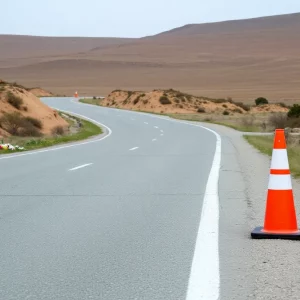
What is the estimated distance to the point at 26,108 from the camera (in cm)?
4159

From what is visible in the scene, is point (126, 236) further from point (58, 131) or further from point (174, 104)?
point (174, 104)

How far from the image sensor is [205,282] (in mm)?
5445

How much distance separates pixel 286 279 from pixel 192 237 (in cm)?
191

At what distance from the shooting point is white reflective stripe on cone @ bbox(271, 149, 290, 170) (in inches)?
305

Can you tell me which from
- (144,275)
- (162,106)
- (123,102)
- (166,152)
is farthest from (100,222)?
(123,102)

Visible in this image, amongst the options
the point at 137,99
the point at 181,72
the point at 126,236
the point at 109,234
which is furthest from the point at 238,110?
the point at 181,72

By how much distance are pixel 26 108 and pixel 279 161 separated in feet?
115

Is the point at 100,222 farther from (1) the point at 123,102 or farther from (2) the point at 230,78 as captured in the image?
(2) the point at 230,78

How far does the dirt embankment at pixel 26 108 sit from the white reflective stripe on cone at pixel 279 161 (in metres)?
30.8

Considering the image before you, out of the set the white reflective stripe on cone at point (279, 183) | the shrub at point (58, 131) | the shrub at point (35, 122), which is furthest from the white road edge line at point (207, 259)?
the shrub at point (35, 122)

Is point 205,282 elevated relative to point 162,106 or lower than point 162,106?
elevated

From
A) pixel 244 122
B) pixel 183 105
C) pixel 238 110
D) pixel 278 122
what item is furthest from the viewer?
pixel 183 105

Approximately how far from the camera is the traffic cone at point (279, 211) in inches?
282

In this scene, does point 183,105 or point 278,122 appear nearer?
point 278,122
